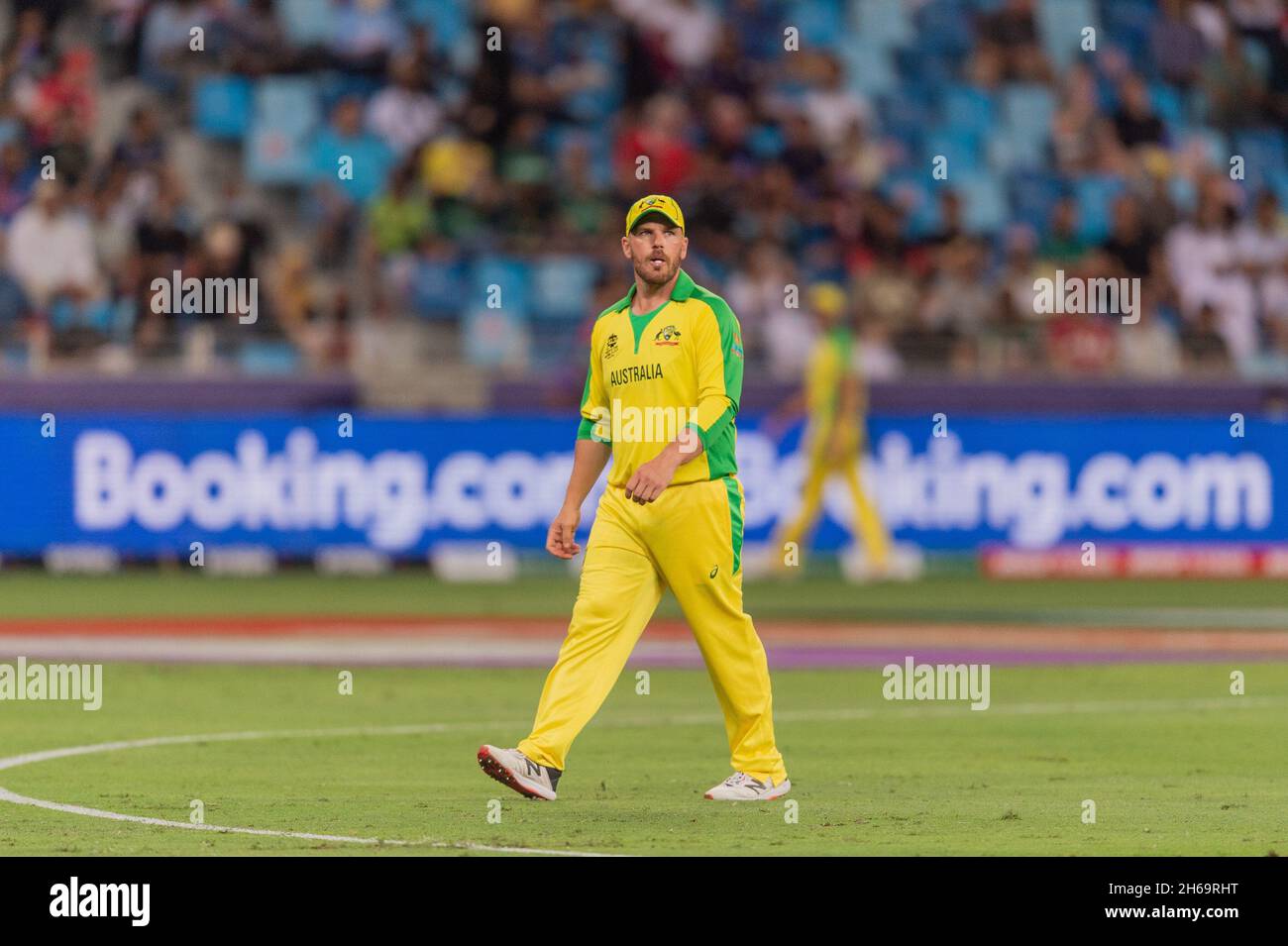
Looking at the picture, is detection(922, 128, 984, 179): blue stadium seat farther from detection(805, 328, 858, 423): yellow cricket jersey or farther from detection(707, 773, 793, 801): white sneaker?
detection(707, 773, 793, 801): white sneaker

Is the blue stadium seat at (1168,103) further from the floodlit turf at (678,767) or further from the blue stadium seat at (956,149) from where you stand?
the floodlit turf at (678,767)

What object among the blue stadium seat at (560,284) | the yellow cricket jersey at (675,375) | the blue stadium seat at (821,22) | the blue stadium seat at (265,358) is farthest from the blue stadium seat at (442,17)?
the yellow cricket jersey at (675,375)

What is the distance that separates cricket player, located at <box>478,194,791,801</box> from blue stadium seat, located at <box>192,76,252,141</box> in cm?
1707

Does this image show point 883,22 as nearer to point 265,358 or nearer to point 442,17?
point 442,17

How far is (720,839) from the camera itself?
9.27 m

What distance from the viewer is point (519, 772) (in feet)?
32.6

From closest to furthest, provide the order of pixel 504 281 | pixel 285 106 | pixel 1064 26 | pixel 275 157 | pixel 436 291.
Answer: pixel 436 291 → pixel 504 281 → pixel 275 157 → pixel 285 106 → pixel 1064 26

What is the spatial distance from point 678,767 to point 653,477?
95.3 inches

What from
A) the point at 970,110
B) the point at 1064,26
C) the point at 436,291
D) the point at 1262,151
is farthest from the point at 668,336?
the point at 1064,26

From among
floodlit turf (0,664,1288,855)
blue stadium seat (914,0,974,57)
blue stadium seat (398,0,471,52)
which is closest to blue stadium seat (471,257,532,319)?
blue stadium seat (398,0,471,52)

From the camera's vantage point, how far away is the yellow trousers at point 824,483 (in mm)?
23047

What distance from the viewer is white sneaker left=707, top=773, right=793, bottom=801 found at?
33.9 ft

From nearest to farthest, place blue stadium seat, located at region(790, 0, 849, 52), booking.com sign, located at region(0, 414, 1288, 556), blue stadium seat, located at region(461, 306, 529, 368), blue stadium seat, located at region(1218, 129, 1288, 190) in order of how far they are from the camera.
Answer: booking.com sign, located at region(0, 414, 1288, 556), blue stadium seat, located at region(461, 306, 529, 368), blue stadium seat, located at region(1218, 129, 1288, 190), blue stadium seat, located at region(790, 0, 849, 52)
